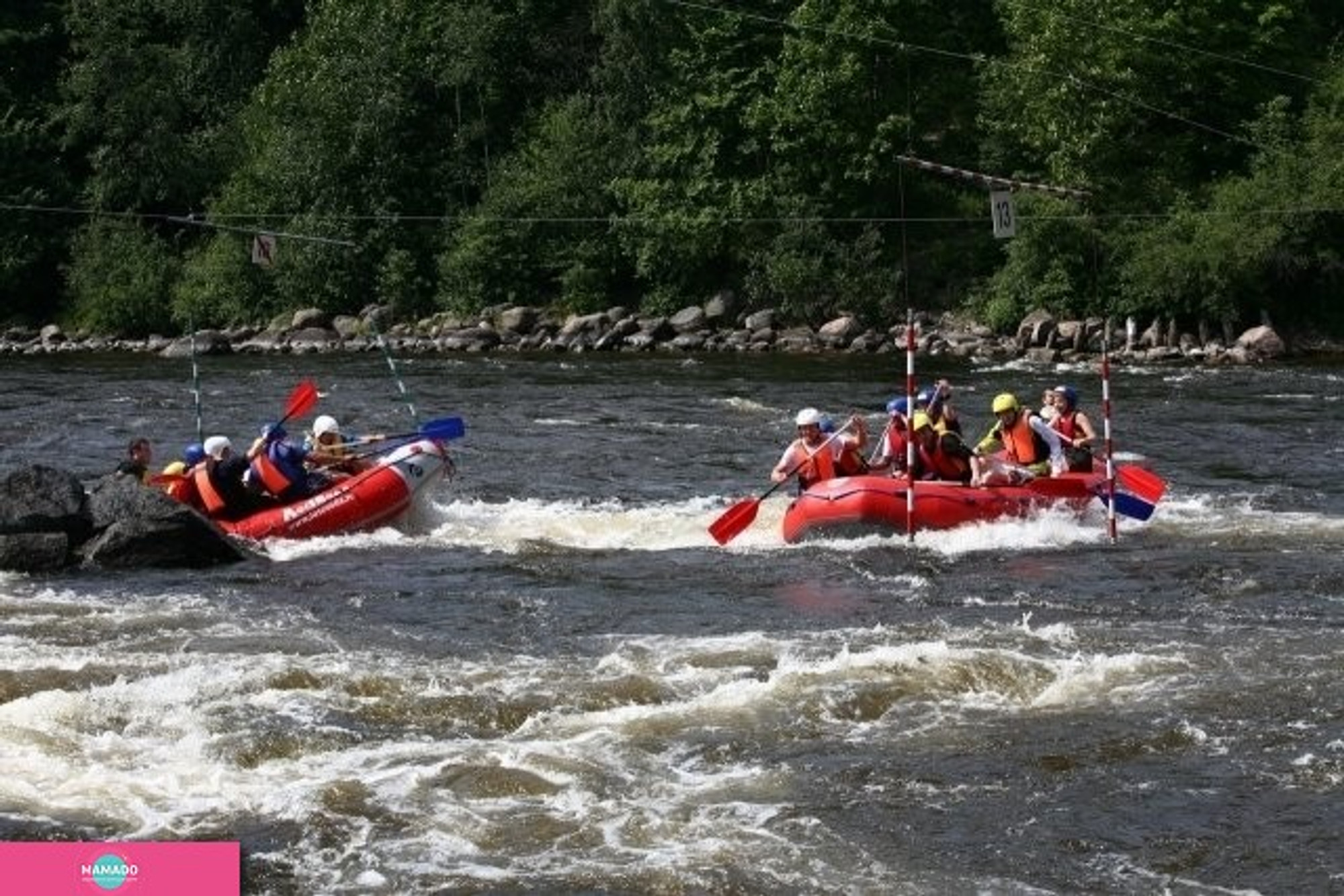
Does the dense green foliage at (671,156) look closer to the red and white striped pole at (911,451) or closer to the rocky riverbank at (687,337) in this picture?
the rocky riverbank at (687,337)

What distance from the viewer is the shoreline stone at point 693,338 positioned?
113 feet

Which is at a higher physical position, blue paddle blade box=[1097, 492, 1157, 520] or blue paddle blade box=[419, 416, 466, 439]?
blue paddle blade box=[419, 416, 466, 439]

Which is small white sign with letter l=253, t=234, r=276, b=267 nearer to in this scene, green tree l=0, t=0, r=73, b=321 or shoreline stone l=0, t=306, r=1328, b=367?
shoreline stone l=0, t=306, r=1328, b=367

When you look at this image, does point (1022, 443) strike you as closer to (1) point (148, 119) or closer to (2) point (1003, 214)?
(2) point (1003, 214)

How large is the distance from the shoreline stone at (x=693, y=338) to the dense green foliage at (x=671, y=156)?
2.28 feet

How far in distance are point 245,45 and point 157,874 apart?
4624 cm

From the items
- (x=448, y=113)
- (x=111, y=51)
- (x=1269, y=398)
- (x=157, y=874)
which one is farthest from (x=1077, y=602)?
(x=111, y=51)

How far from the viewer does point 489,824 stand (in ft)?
29.9

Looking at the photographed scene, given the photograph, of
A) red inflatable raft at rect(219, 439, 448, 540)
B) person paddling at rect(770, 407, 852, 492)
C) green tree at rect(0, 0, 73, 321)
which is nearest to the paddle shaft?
person paddling at rect(770, 407, 852, 492)

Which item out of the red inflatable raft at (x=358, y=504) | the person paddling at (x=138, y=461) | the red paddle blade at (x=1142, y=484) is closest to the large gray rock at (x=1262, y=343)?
the red paddle blade at (x=1142, y=484)

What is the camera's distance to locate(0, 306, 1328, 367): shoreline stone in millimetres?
34312

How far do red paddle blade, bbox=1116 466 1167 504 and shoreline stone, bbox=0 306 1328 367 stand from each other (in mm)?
16741

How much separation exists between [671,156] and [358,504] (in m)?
25.3

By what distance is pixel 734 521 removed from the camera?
52.9ft
